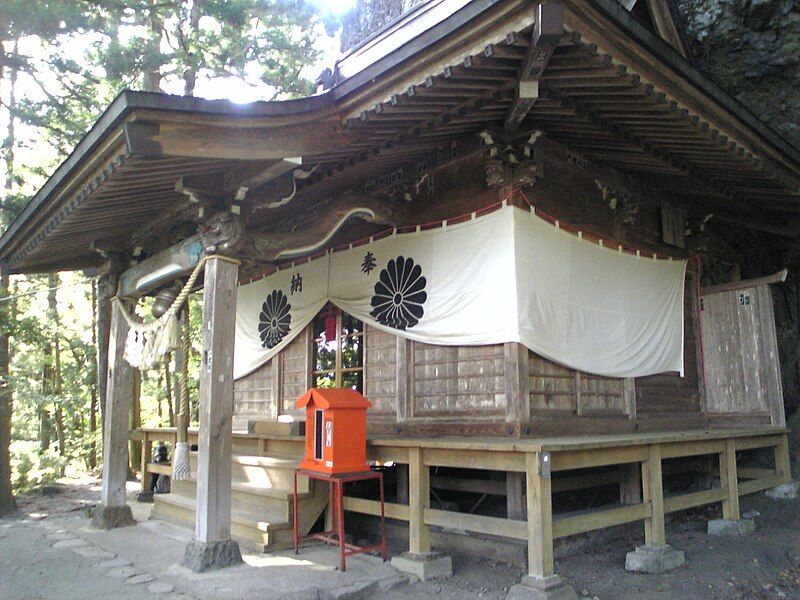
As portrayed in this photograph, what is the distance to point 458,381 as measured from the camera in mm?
5805

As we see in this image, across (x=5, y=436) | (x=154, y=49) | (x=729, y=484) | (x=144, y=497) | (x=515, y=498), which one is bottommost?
(x=144, y=497)

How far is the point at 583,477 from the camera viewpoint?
6141 mm

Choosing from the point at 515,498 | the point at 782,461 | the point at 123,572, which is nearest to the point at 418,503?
the point at 515,498

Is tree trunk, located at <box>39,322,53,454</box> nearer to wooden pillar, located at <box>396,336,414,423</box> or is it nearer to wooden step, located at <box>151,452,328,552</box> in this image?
wooden step, located at <box>151,452,328,552</box>

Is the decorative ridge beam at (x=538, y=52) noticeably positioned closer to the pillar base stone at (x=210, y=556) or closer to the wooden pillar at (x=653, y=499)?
the wooden pillar at (x=653, y=499)

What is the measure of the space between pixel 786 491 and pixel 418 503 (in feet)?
16.8

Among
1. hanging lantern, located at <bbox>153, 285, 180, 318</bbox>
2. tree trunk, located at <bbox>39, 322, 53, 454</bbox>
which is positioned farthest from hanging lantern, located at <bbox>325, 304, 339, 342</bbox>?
tree trunk, located at <bbox>39, 322, 53, 454</bbox>

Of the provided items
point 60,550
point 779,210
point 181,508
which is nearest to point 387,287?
point 181,508

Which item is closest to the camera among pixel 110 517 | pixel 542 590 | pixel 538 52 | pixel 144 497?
pixel 538 52

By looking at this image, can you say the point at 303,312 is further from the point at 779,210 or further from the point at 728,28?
the point at 728,28

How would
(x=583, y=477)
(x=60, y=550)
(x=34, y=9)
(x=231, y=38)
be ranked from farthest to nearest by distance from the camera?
(x=231, y=38) → (x=34, y=9) → (x=583, y=477) → (x=60, y=550)

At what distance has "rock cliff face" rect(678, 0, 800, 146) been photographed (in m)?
9.33

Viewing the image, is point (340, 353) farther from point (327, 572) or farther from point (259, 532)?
point (327, 572)

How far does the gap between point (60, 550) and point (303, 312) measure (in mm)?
3398
